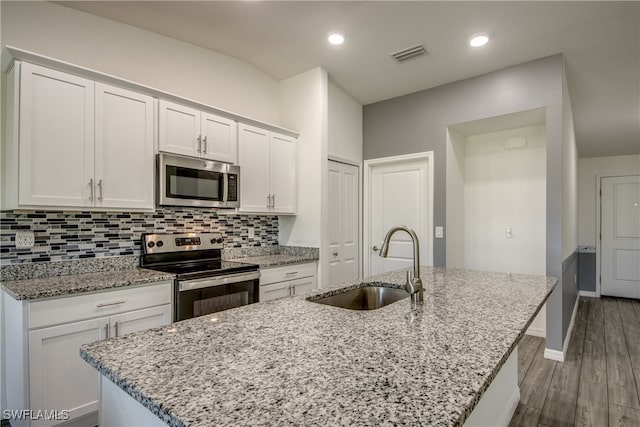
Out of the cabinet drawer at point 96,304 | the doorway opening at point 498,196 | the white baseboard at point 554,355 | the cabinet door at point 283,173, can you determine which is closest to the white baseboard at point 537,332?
→ the doorway opening at point 498,196

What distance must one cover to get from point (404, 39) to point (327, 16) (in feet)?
2.37

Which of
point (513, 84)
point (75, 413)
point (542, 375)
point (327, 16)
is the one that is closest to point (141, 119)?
point (327, 16)

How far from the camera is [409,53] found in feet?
10.1

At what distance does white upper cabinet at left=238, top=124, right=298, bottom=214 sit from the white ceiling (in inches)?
31.6

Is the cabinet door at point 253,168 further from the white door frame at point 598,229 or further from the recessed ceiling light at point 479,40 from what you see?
the white door frame at point 598,229

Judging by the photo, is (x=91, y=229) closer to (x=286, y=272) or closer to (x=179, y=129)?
(x=179, y=129)

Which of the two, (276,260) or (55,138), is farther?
(276,260)

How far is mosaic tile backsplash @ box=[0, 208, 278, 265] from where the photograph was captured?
6.81ft

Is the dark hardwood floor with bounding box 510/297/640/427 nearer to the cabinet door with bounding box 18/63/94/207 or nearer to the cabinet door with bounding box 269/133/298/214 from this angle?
the cabinet door with bounding box 269/133/298/214

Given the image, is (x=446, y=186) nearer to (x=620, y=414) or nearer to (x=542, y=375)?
(x=542, y=375)

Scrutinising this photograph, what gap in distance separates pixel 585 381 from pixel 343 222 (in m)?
2.58

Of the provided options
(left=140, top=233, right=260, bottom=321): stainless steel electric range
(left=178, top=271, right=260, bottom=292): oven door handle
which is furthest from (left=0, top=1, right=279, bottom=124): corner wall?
(left=178, top=271, right=260, bottom=292): oven door handle

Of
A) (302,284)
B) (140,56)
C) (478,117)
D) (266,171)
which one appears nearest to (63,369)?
(302,284)

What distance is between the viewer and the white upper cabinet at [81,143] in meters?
1.91
